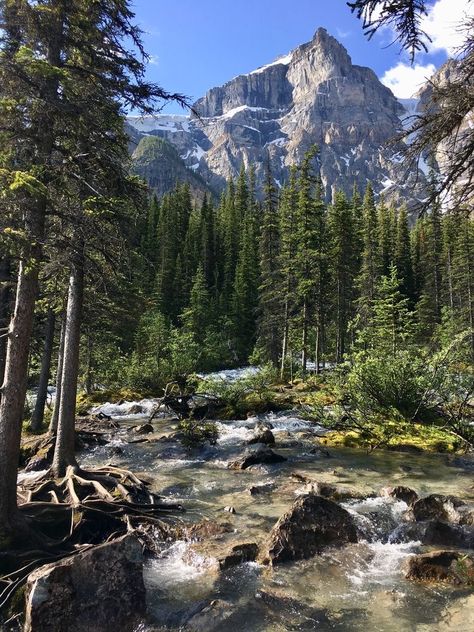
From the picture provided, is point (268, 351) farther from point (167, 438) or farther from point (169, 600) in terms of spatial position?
point (169, 600)

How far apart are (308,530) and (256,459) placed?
7.24 meters

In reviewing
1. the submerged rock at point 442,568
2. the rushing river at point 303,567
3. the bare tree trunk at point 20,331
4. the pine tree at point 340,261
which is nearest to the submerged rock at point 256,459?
the rushing river at point 303,567

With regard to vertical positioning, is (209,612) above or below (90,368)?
below

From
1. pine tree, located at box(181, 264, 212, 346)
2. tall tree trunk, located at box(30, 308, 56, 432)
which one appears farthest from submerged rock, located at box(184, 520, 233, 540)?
pine tree, located at box(181, 264, 212, 346)

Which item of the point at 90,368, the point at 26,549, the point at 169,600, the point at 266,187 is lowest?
the point at 169,600

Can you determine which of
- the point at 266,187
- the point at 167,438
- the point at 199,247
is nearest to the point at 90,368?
the point at 167,438

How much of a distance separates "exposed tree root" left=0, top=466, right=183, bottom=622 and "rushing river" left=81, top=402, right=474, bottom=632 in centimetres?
81

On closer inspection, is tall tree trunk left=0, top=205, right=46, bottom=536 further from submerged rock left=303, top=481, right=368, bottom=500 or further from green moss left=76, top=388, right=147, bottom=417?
green moss left=76, top=388, right=147, bottom=417

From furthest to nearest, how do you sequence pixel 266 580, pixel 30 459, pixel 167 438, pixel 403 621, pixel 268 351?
pixel 268 351 → pixel 167 438 → pixel 30 459 → pixel 266 580 → pixel 403 621

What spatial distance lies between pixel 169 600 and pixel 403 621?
133 inches

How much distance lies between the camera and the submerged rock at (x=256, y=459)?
15836mm

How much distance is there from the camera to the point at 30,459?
594 inches

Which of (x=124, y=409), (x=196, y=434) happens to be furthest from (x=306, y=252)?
(x=196, y=434)

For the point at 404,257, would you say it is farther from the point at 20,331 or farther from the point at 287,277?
the point at 20,331
